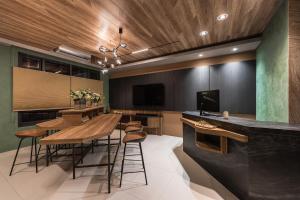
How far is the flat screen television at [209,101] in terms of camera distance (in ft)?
8.84

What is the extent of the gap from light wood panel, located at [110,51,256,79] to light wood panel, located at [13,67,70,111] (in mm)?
2471

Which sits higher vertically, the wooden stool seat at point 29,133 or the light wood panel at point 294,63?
the light wood panel at point 294,63

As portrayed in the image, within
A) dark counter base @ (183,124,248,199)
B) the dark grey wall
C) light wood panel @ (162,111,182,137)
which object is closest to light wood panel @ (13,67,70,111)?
the dark grey wall

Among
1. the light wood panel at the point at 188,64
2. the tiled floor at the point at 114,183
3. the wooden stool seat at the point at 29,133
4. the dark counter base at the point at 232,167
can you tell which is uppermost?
the light wood panel at the point at 188,64

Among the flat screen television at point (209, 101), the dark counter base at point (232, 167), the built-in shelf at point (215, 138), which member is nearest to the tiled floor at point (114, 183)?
the dark counter base at point (232, 167)

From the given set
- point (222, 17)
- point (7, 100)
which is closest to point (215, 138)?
point (222, 17)

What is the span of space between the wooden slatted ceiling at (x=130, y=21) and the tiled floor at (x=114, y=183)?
2936mm

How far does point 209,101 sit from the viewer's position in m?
2.81

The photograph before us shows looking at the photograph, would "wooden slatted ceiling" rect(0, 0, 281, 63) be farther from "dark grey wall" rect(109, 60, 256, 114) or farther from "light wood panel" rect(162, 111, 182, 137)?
"light wood panel" rect(162, 111, 182, 137)

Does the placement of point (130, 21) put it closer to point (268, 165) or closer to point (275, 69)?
point (275, 69)

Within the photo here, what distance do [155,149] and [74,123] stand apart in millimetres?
2275

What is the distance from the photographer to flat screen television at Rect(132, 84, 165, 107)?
223 inches

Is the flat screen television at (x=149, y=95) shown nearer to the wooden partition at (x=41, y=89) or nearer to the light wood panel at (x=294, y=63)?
the wooden partition at (x=41, y=89)

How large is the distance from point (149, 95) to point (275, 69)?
4135mm
